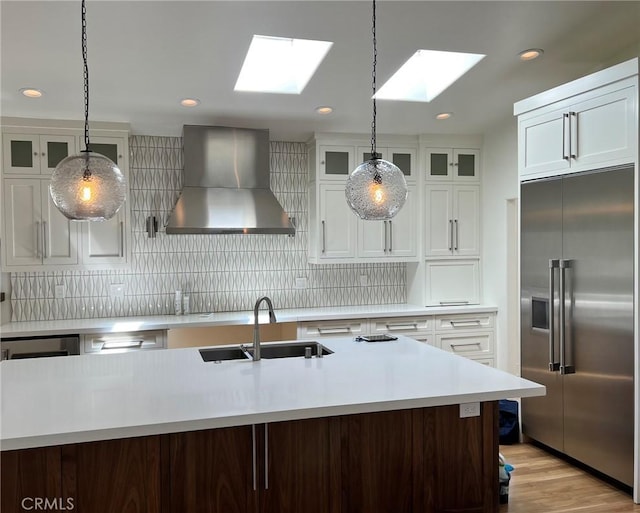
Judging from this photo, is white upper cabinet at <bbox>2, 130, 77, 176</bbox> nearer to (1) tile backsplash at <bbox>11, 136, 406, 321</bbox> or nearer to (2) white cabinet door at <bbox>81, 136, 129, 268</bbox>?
(2) white cabinet door at <bbox>81, 136, 129, 268</bbox>

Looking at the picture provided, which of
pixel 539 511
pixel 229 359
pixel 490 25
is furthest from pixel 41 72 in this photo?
pixel 539 511

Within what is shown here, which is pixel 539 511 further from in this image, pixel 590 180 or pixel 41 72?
pixel 41 72

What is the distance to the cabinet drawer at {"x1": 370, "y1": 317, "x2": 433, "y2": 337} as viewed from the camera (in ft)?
14.9

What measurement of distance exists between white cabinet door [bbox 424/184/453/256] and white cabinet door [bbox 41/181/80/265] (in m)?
3.13

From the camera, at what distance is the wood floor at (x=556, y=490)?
9.43ft

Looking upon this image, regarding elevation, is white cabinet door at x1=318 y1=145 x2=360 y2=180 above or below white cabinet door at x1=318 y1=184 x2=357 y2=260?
above

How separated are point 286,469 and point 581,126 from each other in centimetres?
268

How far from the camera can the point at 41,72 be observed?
3221mm

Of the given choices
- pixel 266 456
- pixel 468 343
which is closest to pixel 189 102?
pixel 266 456

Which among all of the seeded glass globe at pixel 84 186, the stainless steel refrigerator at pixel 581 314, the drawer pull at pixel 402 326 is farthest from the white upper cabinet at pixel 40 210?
the stainless steel refrigerator at pixel 581 314

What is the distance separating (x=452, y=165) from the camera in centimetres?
496

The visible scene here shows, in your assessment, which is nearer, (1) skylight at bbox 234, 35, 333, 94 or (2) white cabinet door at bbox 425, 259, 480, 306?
(1) skylight at bbox 234, 35, 333, 94

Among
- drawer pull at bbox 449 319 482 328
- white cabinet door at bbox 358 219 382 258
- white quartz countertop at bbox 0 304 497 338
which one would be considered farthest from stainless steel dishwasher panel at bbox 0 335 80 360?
drawer pull at bbox 449 319 482 328

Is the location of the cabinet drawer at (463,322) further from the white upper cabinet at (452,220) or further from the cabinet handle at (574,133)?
the cabinet handle at (574,133)
